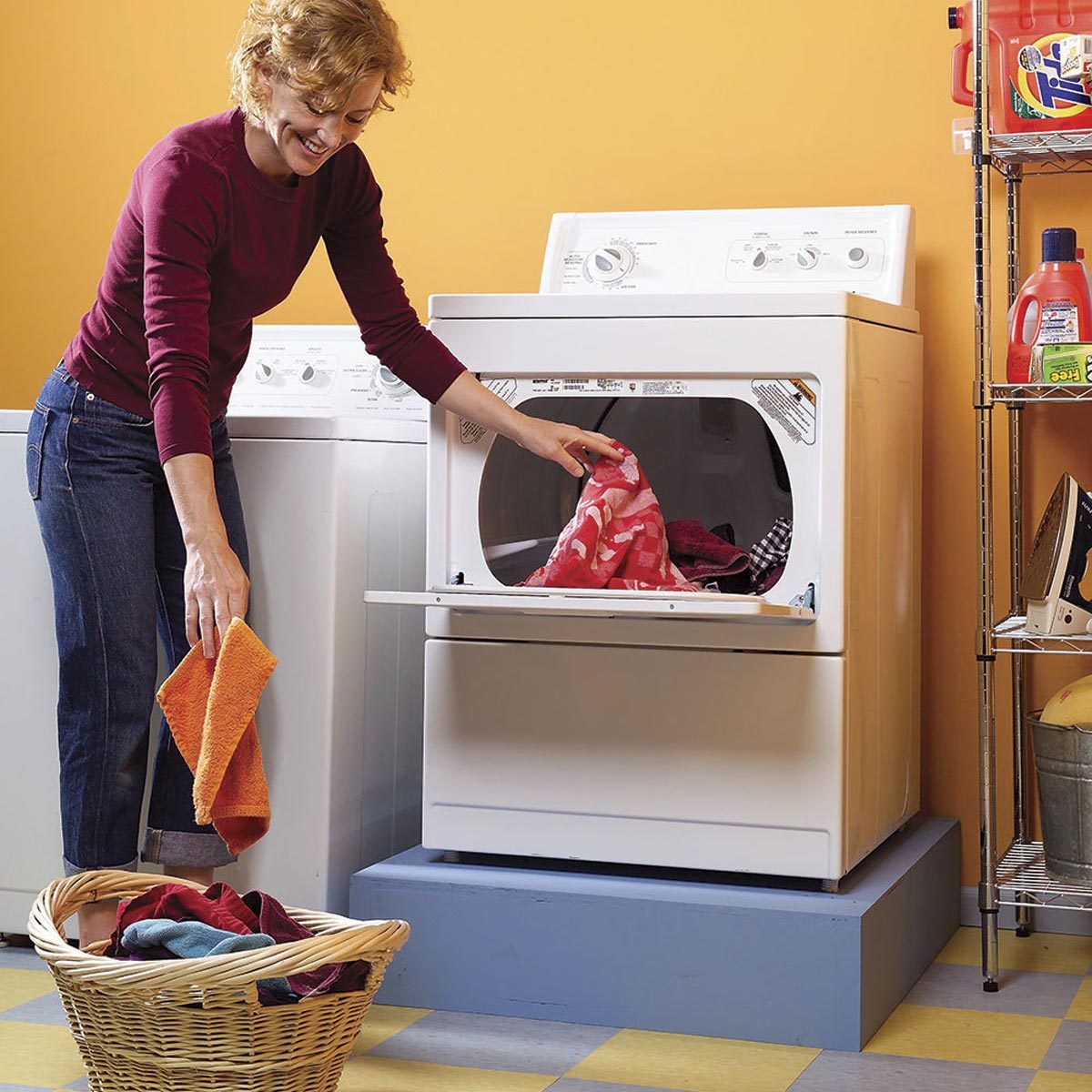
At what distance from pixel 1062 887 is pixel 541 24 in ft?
5.95

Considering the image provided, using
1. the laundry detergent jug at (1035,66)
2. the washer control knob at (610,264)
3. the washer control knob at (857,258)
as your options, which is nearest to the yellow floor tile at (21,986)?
the washer control knob at (610,264)

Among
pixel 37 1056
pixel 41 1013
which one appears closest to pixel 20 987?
pixel 41 1013

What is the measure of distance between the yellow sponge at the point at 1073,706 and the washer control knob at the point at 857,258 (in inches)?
29.7

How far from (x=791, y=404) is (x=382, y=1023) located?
1028mm

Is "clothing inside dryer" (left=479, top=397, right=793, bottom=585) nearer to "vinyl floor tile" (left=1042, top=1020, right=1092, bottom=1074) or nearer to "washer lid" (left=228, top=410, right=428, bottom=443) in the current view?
"washer lid" (left=228, top=410, right=428, bottom=443)

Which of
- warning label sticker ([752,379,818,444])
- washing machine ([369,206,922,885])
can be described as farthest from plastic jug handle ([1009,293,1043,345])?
warning label sticker ([752,379,818,444])

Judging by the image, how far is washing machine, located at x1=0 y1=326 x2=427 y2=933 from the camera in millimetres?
2314

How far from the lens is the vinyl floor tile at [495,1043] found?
2012 millimetres

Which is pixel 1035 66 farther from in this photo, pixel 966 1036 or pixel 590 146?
pixel 966 1036

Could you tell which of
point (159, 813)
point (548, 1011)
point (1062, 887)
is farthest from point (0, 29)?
point (1062, 887)

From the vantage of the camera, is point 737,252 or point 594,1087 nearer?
point 594,1087

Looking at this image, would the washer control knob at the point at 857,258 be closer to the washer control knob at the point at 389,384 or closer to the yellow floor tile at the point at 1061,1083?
the washer control knob at the point at 389,384

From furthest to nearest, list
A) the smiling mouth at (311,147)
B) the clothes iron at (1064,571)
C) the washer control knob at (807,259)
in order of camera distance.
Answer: the washer control knob at (807,259) → the clothes iron at (1064,571) → the smiling mouth at (311,147)

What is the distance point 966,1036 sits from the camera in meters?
2.13
